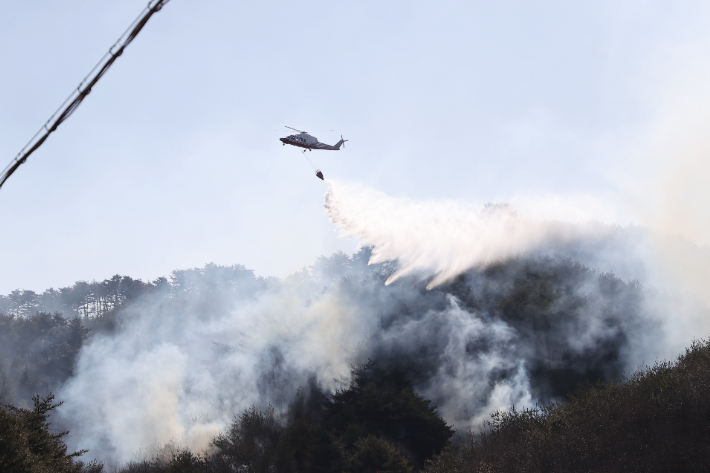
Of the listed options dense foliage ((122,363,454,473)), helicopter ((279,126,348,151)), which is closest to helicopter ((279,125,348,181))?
helicopter ((279,126,348,151))

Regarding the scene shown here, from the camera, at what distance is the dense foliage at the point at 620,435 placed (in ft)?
124

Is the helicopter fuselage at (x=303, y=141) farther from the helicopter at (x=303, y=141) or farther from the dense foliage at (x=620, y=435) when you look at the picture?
the dense foliage at (x=620, y=435)

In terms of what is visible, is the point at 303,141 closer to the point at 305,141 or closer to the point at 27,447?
the point at 305,141

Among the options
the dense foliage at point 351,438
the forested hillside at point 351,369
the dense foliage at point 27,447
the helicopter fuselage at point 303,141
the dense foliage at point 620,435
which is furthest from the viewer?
the forested hillside at point 351,369

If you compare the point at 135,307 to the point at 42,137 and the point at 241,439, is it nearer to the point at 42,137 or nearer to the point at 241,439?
the point at 241,439

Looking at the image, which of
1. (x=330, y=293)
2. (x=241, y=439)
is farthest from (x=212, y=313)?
(x=241, y=439)

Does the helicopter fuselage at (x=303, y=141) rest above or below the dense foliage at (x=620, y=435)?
above

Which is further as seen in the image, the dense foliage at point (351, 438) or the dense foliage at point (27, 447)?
the dense foliage at point (351, 438)

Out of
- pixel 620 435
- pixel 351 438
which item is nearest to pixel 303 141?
Result: pixel 351 438

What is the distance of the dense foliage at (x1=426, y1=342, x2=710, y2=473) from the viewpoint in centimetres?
3781

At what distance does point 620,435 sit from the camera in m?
41.1

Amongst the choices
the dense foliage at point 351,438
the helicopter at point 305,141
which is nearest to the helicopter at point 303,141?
the helicopter at point 305,141

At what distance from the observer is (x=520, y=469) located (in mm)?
40688

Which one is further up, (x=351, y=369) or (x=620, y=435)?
(x=351, y=369)
